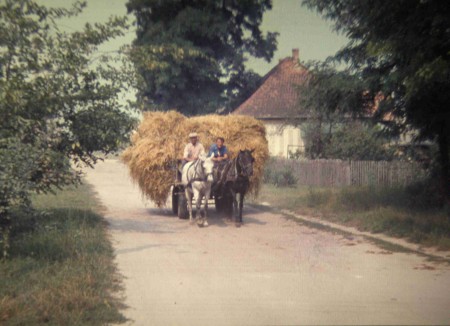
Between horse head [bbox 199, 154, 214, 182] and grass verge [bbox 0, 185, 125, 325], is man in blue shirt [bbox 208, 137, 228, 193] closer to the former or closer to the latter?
horse head [bbox 199, 154, 214, 182]

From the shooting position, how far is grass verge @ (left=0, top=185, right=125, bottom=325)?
6.58 metres

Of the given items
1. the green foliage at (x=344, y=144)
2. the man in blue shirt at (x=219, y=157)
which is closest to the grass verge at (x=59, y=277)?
the man in blue shirt at (x=219, y=157)

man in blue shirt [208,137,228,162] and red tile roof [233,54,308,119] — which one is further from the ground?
red tile roof [233,54,308,119]

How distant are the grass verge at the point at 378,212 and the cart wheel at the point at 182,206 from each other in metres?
3.74

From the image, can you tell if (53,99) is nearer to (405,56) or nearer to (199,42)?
(405,56)

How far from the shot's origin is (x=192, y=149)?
1542 centimetres

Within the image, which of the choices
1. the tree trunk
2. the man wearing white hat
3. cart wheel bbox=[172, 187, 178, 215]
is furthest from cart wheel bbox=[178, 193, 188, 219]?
the tree trunk

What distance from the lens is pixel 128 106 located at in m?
13.1

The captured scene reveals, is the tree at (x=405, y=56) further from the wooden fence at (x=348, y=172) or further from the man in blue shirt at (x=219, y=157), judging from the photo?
the wooden fence at (x=348, y=172)

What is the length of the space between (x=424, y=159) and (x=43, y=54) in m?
10.9

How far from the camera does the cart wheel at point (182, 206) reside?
52.5ft

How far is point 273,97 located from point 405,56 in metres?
26.0

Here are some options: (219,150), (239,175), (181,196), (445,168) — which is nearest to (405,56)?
(445,168)

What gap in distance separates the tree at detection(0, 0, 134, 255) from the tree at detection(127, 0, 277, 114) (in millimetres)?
19386
